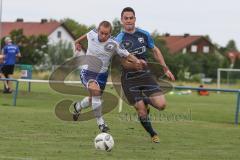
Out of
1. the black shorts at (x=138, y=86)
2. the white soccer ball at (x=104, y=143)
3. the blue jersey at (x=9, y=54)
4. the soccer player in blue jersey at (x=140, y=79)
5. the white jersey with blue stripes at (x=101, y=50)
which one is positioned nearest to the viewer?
the white soccer ball at (x=104, y=143)

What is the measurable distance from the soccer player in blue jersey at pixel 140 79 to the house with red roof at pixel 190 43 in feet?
339

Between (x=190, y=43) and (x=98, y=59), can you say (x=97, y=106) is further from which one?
(x=190, y=43)

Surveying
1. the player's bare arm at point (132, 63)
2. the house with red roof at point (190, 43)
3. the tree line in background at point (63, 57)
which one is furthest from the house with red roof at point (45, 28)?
the player's bare arm at point (132, 63)

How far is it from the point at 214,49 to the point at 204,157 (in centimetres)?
11553

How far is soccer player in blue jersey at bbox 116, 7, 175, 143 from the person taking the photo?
1120 centimetres

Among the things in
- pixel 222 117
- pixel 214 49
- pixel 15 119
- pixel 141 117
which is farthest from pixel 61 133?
pixel 214 49

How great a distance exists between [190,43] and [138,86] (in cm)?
11099

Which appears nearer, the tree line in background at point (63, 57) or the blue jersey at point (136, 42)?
the blue jersey at point (136, 42)

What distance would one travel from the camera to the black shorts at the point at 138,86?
11.3 metres

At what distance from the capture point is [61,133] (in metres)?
11.6

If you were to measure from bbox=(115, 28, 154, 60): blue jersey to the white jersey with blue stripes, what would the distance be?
0.79 feet

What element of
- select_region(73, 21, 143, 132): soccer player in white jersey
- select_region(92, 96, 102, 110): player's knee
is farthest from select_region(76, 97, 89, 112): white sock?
select_region(92, 96, 102, 110): player's knee

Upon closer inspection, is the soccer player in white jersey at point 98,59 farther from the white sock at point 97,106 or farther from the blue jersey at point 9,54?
the blue jersey at point 9,54

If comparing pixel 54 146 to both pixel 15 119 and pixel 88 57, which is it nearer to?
pixel 88 57
